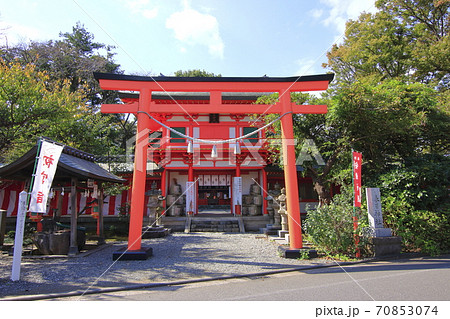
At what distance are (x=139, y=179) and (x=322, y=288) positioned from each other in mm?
5203

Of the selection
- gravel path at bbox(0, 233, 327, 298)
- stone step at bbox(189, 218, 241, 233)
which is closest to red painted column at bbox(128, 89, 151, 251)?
gravel path at bbox(0, 233, 327, 298)

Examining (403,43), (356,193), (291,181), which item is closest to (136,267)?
(291,181)

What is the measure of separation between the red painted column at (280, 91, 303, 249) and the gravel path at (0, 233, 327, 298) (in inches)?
27.1

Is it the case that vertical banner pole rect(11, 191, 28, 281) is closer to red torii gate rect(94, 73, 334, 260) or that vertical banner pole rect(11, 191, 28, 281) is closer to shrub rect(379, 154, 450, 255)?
red torii gate rect(94, 73, 334, 260)

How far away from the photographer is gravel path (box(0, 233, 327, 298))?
5195mm

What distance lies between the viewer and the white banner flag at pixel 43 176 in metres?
5.91

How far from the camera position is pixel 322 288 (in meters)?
4.69

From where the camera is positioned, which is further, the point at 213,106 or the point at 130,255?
the point at 213,106

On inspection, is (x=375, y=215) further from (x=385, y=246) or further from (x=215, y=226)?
(x=215, y=226)

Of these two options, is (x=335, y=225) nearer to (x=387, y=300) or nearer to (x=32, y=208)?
(x=387, y=300)

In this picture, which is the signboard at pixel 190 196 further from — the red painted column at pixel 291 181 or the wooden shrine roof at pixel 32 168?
the red painted column at pixel 291 181

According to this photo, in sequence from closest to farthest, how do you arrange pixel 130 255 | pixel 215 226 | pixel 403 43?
1. pixel 130 255
2. pixel 215 226
3. pixel 403 43

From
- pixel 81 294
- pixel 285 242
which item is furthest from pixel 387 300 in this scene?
pixel 285 242

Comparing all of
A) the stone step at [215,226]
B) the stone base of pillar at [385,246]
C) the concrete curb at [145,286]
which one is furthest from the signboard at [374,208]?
the stone step at [215,226]
